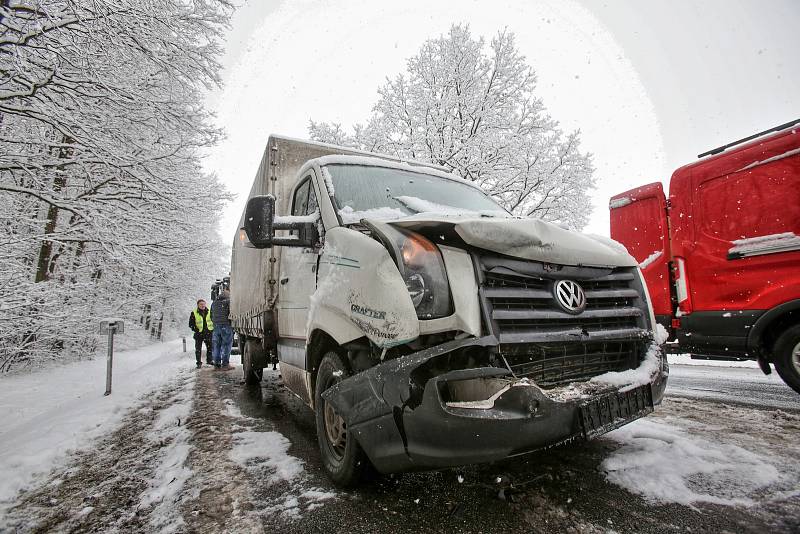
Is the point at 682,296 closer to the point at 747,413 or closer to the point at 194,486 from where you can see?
the point at 747,413

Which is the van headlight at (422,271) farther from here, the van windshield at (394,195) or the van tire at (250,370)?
the van tire at (250,370)

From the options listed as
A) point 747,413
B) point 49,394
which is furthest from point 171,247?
point 747,413

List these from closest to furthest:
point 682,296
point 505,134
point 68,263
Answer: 1. point 682,296
2. point 68,263
3. point 505,134

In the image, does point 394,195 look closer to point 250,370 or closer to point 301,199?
point 301,199

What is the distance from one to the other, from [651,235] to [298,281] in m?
4.66

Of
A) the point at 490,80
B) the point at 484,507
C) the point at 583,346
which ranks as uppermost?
the point at 490,80

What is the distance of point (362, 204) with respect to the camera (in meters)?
2.78

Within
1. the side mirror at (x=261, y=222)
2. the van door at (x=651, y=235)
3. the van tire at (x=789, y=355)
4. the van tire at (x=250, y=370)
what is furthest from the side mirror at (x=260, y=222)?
the van tire at (x=789, y=355)

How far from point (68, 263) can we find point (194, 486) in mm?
10152

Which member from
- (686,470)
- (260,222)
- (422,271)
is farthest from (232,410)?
(686,470)

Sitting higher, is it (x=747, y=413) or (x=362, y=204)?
(x=362, y=204)

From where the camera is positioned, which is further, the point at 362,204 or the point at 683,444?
the point at 362,204

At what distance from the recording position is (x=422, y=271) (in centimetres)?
186

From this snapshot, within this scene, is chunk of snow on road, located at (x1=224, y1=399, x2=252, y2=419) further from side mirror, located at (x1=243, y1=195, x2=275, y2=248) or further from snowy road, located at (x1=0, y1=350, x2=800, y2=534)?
side mirror, located at (x1=243, y1=195, x2=275, y2=248)
